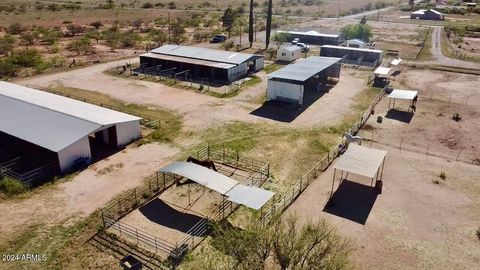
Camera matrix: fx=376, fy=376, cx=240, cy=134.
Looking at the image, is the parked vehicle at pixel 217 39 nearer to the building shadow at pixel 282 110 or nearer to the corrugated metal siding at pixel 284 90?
the building shadow at pixel 282 110

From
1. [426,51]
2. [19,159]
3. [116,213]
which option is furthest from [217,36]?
[116,213]

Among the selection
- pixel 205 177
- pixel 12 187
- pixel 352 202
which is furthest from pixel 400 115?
pixel 12 187

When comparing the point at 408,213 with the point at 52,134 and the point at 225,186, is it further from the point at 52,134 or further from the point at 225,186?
the point at 52,134

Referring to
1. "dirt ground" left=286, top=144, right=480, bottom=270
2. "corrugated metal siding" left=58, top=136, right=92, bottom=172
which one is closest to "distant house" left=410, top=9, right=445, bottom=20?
"dirt ground" left=286, top=144, right=480, bottom=270

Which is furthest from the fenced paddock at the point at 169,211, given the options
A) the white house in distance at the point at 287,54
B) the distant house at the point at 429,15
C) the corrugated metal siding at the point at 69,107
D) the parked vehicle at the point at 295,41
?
the distant house at the point at 429,15

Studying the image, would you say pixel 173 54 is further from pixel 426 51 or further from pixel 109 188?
pixel 426 51
